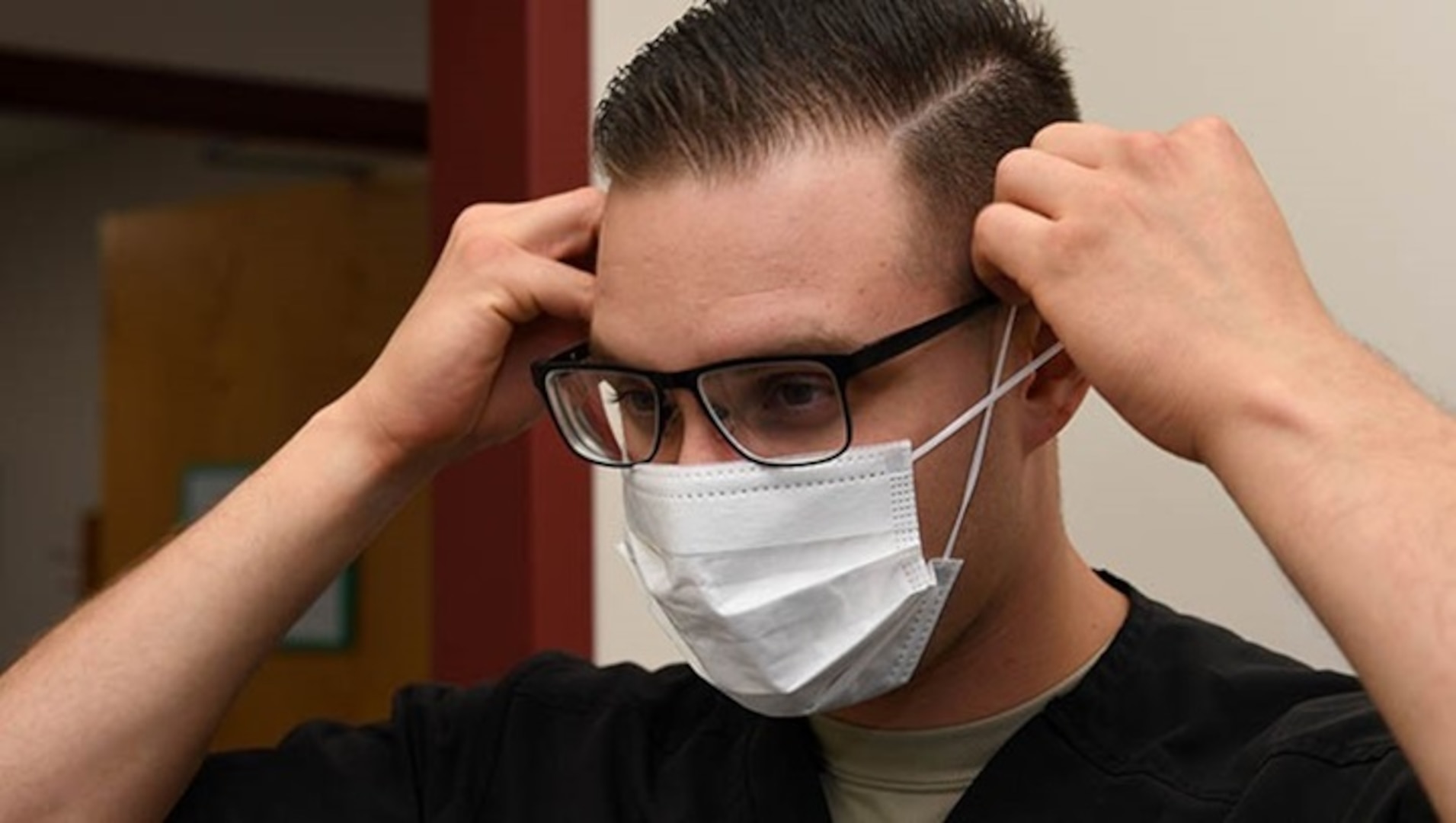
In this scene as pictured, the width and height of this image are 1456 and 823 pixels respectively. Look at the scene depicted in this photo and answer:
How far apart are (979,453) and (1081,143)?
0.18 m

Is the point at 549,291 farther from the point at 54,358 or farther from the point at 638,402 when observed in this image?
the point at 54,358

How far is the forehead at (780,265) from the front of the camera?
114 centimetres

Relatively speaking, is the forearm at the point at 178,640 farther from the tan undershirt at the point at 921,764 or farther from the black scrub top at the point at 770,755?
the tan undershirt at the point at 921,764

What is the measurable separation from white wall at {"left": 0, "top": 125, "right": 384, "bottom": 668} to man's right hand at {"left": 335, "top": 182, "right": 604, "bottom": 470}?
3881 millimetres

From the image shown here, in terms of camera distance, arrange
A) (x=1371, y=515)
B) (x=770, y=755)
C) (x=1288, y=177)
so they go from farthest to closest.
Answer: (x=1288, y=177) → (x=770, y=755) → (x=1371, y=515)

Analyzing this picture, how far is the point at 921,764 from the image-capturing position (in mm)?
1262

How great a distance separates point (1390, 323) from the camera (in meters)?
1.47

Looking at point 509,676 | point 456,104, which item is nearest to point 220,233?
point 456,104

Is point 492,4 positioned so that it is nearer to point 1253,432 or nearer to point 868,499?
point 868,499

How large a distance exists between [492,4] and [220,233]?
2.17 metres

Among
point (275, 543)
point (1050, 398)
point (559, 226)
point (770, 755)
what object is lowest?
point (770, 755)

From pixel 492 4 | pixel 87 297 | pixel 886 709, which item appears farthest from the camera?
pixel 87 297

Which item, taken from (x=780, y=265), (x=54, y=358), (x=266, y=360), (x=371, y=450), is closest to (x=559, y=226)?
(x=371, y=450)

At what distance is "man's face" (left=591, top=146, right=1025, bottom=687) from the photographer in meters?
1.14
